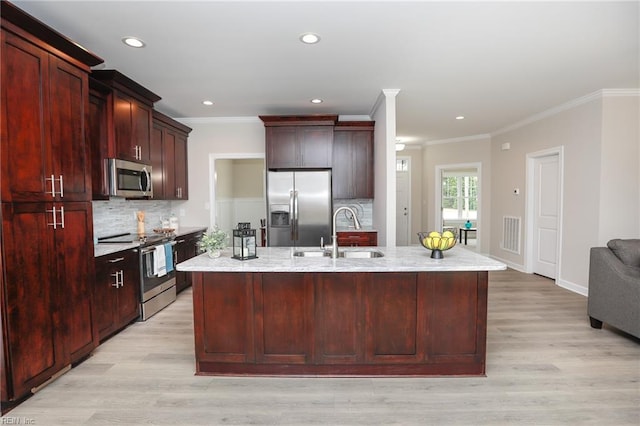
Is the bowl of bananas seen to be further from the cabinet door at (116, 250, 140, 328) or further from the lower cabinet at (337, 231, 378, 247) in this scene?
the cabinet door at (116, 250, 140, 328)

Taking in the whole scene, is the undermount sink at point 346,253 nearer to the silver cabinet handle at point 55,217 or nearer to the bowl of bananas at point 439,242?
the bowl of bananas at point 439,242

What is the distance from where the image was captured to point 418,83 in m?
3.80

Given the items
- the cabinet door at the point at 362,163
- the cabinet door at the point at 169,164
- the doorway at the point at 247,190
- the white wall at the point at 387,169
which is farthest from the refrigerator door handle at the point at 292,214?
the doorway at the point at 247,190

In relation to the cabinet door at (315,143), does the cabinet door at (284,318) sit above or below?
below

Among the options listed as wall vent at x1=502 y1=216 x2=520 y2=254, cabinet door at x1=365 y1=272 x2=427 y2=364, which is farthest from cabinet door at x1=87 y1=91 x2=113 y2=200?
wall vent at x1=502 y1=216 x2=520 y2=254

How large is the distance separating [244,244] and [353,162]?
9.80ft

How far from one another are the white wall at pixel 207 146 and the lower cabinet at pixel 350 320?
130 inches

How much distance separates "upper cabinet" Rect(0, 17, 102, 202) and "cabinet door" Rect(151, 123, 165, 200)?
5.44 feet

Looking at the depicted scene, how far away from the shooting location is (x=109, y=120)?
3.32 metres

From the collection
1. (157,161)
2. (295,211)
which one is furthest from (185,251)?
(295,211)

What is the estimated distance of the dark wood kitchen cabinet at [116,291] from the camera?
295cm

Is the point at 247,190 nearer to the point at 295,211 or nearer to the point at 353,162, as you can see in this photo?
the point at 295,211

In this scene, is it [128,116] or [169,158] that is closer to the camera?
[128,116]

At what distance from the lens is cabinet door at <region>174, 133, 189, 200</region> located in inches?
196
